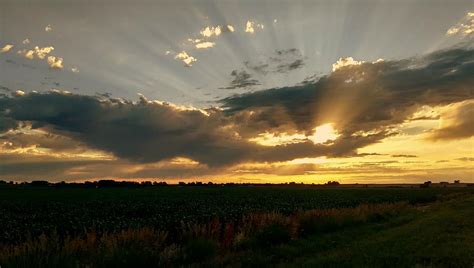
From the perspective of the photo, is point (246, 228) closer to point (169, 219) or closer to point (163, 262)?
point (163, 262)

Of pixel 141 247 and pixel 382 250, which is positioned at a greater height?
pixel 141 247

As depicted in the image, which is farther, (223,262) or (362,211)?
(362,211)

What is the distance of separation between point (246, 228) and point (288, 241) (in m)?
2.10

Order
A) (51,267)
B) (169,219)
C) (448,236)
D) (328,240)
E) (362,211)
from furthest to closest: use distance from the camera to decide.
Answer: (362,211) → (169,219) → (328,240) → (448,236) → (51,267)

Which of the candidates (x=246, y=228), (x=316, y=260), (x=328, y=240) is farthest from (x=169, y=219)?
(x=316, y=260)

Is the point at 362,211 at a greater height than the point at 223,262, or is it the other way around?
the point at 362,211

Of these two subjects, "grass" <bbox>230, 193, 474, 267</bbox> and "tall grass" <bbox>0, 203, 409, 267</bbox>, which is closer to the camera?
"tall grass" <bbox>0, 203, 409, 267</bbox>

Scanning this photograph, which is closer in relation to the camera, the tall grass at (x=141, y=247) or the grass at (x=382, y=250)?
the tall grass at (x=141, y=247)

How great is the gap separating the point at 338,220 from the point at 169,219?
39.6 ft

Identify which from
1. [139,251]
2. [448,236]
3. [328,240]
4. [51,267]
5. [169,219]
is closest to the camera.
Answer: [51,267]

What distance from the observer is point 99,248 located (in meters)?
15.0

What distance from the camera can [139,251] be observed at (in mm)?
14070

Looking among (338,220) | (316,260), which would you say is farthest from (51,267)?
(338,220)

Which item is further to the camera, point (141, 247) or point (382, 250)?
point (382, 250)
